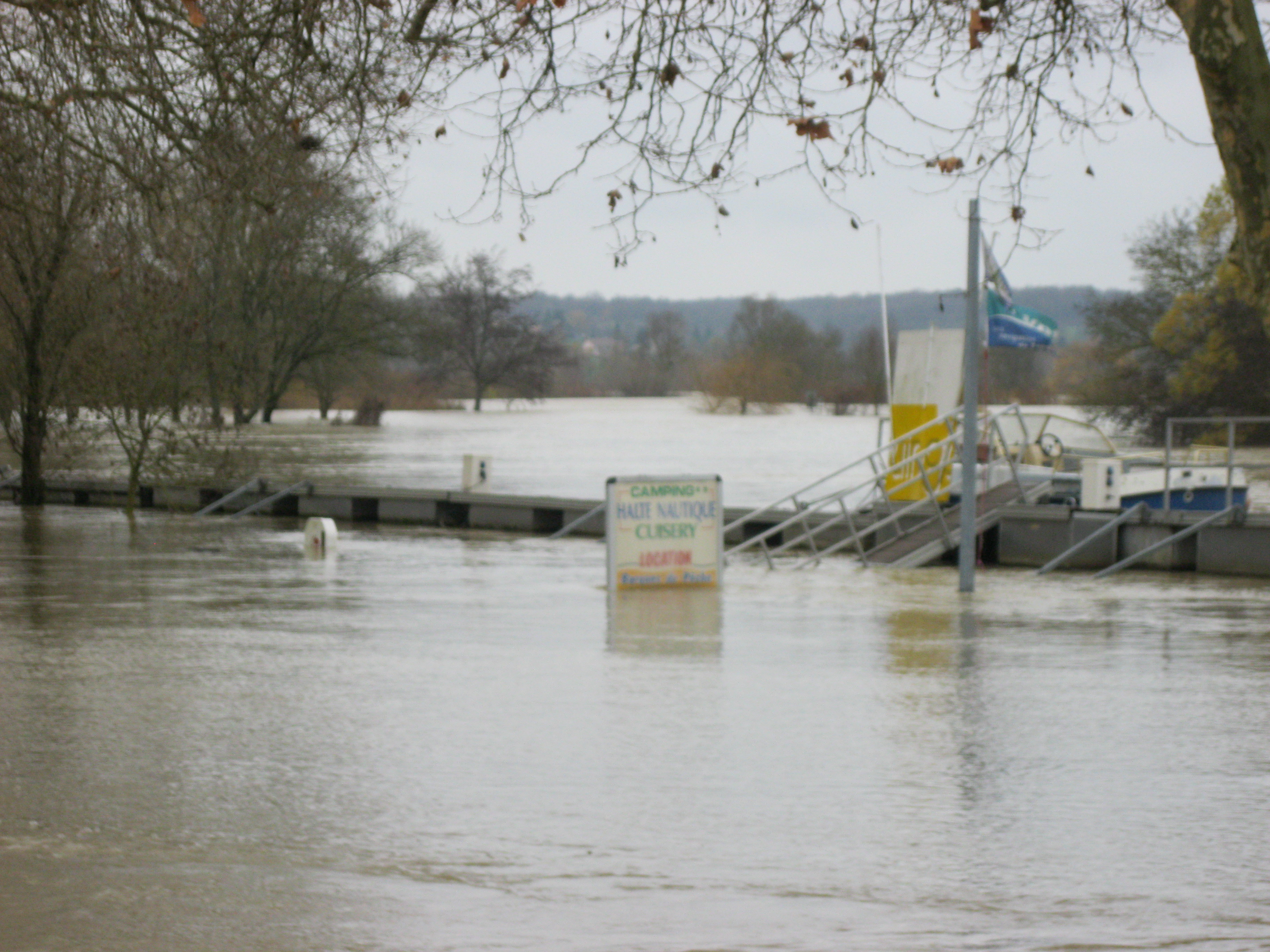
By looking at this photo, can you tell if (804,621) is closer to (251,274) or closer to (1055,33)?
(1055,33)

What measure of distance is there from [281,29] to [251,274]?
41.5m

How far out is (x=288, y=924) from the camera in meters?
5.56

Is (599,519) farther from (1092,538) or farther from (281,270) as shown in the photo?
(1092,538)

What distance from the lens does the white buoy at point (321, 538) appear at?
23453 mm

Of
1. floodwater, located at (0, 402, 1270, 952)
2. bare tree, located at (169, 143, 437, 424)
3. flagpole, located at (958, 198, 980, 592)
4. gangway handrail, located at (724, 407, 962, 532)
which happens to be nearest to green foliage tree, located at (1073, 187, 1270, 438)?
bare tree, located at (169, 143, 437, 424)

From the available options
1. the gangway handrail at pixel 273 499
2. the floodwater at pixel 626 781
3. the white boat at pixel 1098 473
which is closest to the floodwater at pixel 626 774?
the floodwater at pixel 626 781

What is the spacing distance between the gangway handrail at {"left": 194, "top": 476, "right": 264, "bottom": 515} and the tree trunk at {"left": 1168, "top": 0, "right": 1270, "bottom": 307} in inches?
1125

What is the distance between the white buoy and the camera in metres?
23.5

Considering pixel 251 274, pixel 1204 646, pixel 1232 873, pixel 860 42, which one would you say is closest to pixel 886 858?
pixel 1232 873

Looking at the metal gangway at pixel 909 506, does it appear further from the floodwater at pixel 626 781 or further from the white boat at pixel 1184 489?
the floodwater at pixel 626 781

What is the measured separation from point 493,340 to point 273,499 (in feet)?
317

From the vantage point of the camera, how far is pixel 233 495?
111 feet

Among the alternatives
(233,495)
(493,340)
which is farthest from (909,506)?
(493,340)

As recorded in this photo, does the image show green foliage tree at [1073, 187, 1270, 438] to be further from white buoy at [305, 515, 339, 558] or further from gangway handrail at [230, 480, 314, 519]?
white buoy at [305, 515, 339, 558]
